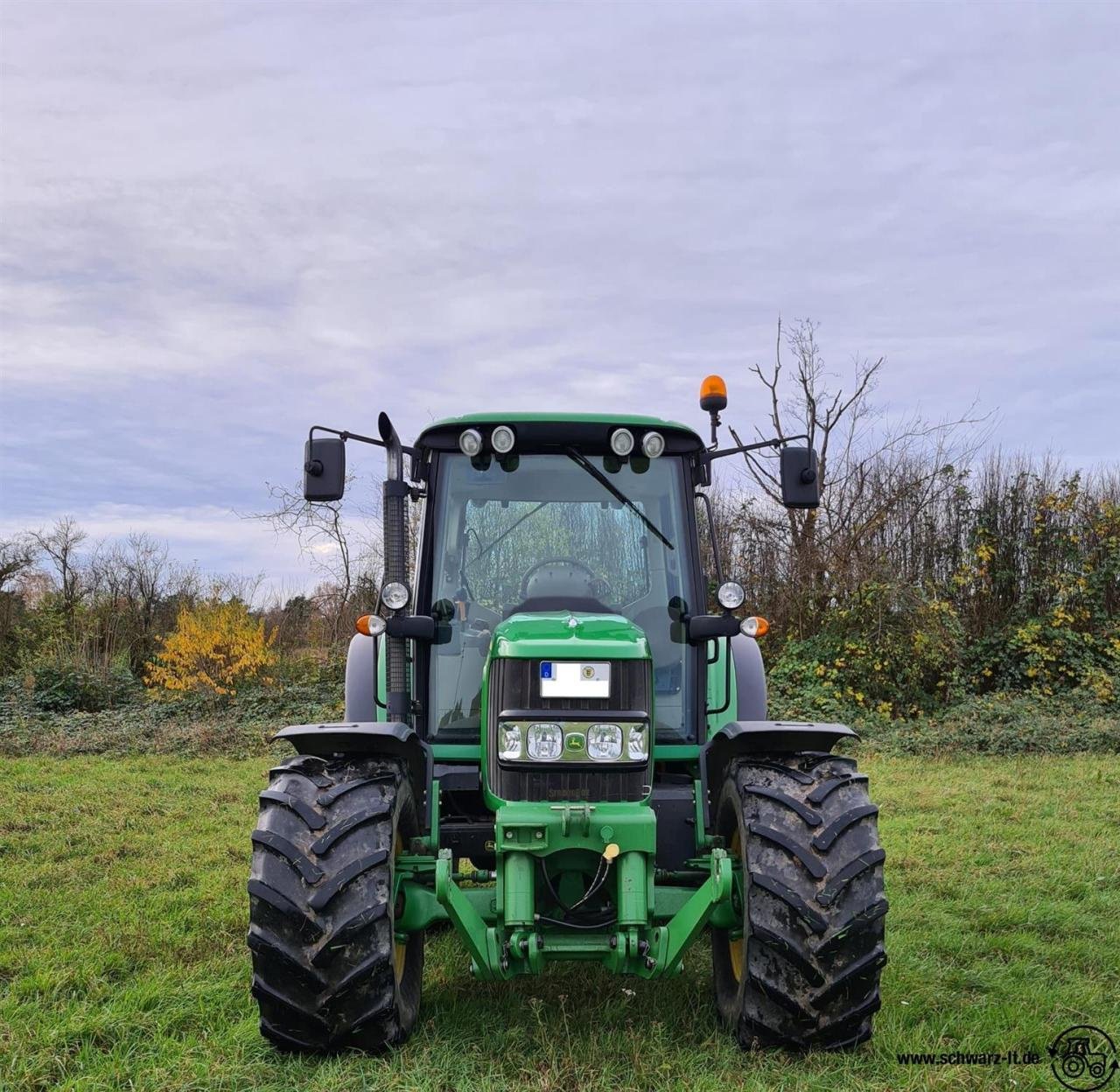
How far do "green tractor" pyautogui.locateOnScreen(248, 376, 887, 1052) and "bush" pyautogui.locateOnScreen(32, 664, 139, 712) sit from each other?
44.8ft

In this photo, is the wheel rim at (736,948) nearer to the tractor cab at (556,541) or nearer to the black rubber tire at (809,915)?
the black rubber tire at (809,915)

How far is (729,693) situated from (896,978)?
4.70 ft

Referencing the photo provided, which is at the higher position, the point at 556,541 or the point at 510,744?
the point at 556,541

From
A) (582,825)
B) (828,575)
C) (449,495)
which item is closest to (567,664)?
(582,825)

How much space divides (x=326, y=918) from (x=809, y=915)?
1.63m

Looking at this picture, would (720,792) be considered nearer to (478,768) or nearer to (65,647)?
(478,768)

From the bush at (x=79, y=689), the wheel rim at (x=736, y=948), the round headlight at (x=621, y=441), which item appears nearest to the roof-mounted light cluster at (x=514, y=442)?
the round headlight at (x=621, y=441)

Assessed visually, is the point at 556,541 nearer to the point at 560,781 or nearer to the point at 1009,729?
the point at 560,781

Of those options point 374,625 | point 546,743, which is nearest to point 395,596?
point 374,625

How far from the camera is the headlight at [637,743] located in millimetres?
4031

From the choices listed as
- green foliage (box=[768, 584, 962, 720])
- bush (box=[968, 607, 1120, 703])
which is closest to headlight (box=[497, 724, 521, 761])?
green foliage (box=[768, 584, 962, 720])

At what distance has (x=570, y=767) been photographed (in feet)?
13.1

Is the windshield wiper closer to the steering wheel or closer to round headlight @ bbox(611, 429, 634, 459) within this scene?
round headlight @ bbox(611, 429, 634, 459)

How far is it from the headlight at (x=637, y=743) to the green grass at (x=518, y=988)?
1005mm
